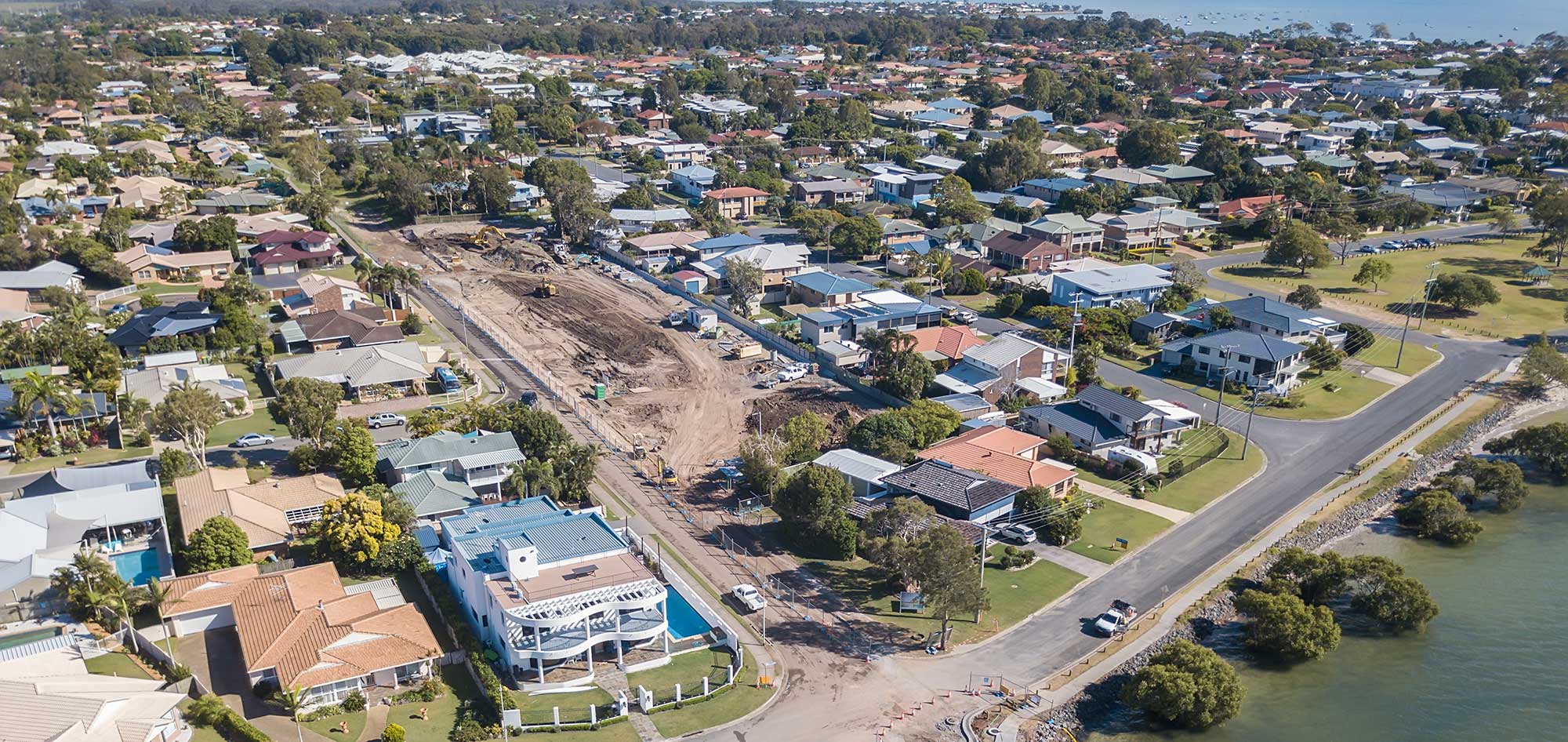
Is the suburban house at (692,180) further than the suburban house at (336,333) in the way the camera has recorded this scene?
Yes

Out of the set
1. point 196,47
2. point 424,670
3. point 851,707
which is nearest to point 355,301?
point 424,670

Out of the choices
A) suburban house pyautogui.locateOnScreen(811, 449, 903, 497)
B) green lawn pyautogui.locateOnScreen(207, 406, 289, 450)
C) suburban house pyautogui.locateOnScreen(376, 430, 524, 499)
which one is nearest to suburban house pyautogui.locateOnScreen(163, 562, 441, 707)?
suburban house pyautogui.locateOnScreen(376, 430, 524, 499)

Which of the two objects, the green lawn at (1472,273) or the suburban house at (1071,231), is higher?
the suburban house at (1071,231)

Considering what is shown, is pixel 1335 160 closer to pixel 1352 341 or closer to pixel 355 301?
pixel 1352 341

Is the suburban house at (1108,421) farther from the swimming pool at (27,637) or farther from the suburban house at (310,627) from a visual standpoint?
the swimming pool at (27,637)

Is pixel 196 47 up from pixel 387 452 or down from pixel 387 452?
up

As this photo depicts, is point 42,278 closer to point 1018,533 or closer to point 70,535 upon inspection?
point 70,535

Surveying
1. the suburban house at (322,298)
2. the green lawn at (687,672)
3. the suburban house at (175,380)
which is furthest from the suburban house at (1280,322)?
the suburban house at (175,380)
